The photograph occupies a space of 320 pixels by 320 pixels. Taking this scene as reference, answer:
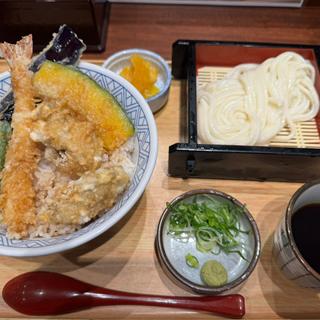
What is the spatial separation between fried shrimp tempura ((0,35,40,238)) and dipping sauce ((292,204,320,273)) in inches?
29.9

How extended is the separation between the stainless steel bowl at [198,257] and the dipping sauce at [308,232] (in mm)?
116

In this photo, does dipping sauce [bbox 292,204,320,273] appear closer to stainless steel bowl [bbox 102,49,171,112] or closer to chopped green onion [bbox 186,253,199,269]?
chopped green onion [bbox 186,253,199,269]

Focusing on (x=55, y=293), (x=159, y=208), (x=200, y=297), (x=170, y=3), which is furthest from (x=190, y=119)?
(x=170, y=3)

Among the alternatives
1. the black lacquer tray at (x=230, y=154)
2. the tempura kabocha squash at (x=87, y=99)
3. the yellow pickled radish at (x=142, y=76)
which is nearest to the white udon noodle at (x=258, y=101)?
the black lacquer tray at (x=230, y=154)

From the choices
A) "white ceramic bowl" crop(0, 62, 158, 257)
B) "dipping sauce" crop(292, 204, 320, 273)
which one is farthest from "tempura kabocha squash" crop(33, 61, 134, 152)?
"dipping sauce" crop(292, 204, 320, 273)

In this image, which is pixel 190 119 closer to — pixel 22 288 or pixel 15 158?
pixel 15 158

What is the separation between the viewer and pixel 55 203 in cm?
99

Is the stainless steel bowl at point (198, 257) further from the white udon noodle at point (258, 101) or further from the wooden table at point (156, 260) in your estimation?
the white udon noodle at point (258, 101)

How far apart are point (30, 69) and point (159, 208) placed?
0.63m

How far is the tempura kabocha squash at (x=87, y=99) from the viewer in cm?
106

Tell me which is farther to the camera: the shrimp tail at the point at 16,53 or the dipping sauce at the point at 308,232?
the shrimp tail at the point at 16,53

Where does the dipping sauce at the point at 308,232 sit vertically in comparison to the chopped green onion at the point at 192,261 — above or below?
above

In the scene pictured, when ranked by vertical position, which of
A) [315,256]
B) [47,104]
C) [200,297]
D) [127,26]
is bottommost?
[200,297]

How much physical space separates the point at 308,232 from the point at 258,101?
62 centimetres
